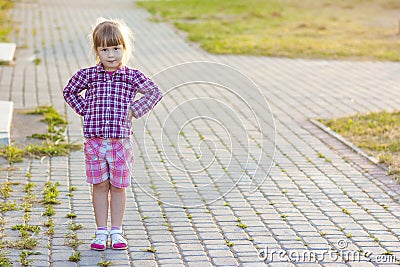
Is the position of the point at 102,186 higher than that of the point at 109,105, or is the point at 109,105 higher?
the point at 109,105

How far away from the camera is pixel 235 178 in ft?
22.3

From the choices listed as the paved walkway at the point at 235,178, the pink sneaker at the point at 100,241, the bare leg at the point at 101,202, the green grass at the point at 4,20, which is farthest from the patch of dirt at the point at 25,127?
the green grass at the point at 4,20

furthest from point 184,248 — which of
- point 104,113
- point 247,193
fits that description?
point 247,193

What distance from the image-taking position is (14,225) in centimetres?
533

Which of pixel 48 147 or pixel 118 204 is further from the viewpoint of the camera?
pixel 48 147

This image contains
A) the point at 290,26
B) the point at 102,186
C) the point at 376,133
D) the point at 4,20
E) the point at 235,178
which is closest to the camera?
the point at 102,186

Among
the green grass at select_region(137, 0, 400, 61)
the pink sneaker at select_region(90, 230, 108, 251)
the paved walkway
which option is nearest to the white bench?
the paved walkway

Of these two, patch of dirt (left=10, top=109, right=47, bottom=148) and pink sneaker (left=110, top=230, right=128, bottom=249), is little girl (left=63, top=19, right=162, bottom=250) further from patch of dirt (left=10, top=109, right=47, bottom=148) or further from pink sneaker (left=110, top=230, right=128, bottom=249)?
patch of dirt (left=10, top=109, right=47, bottom=148)

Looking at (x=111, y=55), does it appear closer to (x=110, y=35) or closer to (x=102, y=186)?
(x=110, y=35)

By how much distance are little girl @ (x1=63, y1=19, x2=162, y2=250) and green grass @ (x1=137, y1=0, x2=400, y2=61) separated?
32.0 ft

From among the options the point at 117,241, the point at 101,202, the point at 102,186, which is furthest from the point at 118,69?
the point at 117,241

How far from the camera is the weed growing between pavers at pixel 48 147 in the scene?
7.17 metres

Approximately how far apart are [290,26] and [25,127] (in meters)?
11.5

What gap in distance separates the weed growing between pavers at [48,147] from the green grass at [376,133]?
295 cm
